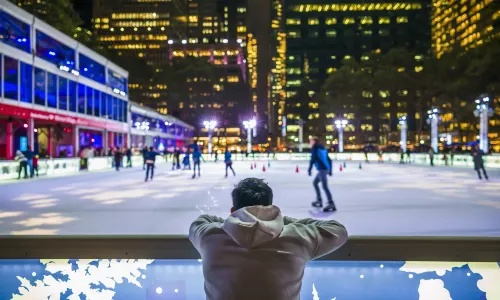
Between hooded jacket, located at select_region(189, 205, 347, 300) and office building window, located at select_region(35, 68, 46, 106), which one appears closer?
hooded jacket, located at select_region(189, 205, 347, 300)

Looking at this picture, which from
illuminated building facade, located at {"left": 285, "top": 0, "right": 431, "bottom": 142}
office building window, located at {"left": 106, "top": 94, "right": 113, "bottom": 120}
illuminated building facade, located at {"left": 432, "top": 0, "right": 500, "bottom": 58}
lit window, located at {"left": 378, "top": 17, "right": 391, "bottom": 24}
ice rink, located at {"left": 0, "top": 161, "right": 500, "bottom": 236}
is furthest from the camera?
lit window, located at {"left": 378, "top": 17, "right": 391, "bottom": 24}

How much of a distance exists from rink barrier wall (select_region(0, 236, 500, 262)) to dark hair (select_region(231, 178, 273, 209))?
3.54 feet

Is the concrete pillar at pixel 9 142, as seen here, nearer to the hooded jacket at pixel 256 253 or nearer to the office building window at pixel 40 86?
the office building window at pixel 40 86

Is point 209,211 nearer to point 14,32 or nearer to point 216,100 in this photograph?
point 14,32

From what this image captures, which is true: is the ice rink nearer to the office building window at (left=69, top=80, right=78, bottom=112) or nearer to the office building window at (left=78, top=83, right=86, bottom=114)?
the office building window at (left=69, top=80, right=78, bottom=112)

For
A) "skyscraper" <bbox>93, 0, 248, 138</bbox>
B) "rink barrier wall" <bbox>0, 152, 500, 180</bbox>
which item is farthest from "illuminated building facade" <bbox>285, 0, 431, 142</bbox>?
"rink barrier wall" <bbox>0, 152, 500, 180</bbox>

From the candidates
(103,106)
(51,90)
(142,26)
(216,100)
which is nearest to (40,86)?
(51,90)

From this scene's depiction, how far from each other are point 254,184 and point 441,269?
1.67 m

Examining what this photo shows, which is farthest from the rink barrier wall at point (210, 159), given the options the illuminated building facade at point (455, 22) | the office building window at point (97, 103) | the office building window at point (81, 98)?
the illuminated building facade at point (455, 22)

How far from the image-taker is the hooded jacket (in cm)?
177

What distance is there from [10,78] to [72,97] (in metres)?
9.41

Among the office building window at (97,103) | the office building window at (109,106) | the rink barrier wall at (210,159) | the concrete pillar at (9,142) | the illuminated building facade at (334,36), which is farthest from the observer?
the illuminated building facade at (334,36)

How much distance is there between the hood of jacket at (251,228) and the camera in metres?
1.75

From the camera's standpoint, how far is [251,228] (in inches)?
68.7
